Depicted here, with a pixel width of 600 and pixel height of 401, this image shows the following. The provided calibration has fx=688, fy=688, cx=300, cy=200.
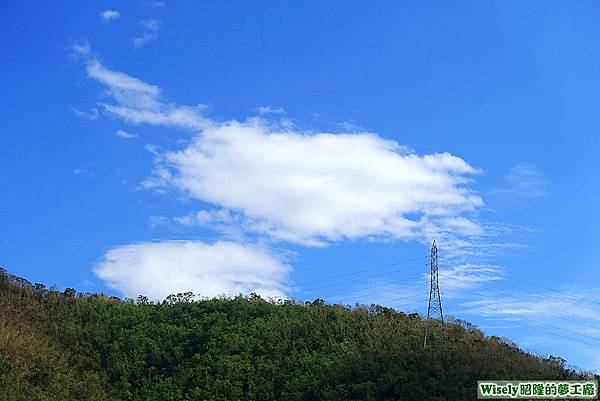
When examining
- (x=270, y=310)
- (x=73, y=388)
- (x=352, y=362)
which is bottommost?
(x=73, y=388)

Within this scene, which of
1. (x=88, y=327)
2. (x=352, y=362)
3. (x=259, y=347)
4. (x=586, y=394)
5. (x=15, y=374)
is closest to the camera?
(x=586, y=394)

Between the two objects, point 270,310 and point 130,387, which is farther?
point 270,310

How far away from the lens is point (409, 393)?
1467 inches

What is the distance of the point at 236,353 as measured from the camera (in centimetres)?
4509

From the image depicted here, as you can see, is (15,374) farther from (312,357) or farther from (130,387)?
(312,357)

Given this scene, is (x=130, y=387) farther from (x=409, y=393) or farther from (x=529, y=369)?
(x=529, y=369)

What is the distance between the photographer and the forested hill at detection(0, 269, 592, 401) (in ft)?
129

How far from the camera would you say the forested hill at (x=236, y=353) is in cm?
3919

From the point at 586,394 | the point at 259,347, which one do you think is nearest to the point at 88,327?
the point at 259,347

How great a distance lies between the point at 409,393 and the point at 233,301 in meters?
20.3

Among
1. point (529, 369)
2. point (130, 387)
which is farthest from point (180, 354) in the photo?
point (529, 369)

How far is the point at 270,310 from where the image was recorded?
5203cm

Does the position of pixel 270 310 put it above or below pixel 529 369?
above

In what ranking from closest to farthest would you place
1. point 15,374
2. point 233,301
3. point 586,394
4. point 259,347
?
point 586,394 < point 15,374 < point 259,347 < point 233,301
